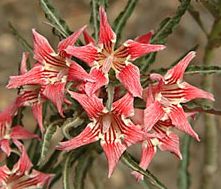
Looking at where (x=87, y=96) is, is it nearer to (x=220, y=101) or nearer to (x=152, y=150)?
(x=152, y=150)

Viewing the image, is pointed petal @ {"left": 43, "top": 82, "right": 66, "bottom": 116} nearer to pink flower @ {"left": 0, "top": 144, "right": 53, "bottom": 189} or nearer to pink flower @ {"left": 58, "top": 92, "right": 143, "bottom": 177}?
pink flower @ {"left": 58, "top": 92, "right": 143, "bottom": 177}

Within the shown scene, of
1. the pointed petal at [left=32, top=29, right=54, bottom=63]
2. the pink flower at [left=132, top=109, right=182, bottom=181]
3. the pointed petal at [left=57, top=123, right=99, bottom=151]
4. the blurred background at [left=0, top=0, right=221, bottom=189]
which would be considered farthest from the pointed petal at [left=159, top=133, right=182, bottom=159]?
the blurred background at [left=0, top=0, right=221, bottom=189]

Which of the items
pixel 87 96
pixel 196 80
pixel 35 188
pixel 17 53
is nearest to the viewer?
pixel 87 96

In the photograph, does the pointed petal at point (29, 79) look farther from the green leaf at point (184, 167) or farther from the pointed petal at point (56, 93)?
the green leaf at point (184, 167)

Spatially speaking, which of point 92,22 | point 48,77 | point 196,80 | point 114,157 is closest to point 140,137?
point 114,157

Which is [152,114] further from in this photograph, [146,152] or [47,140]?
[47,140]
